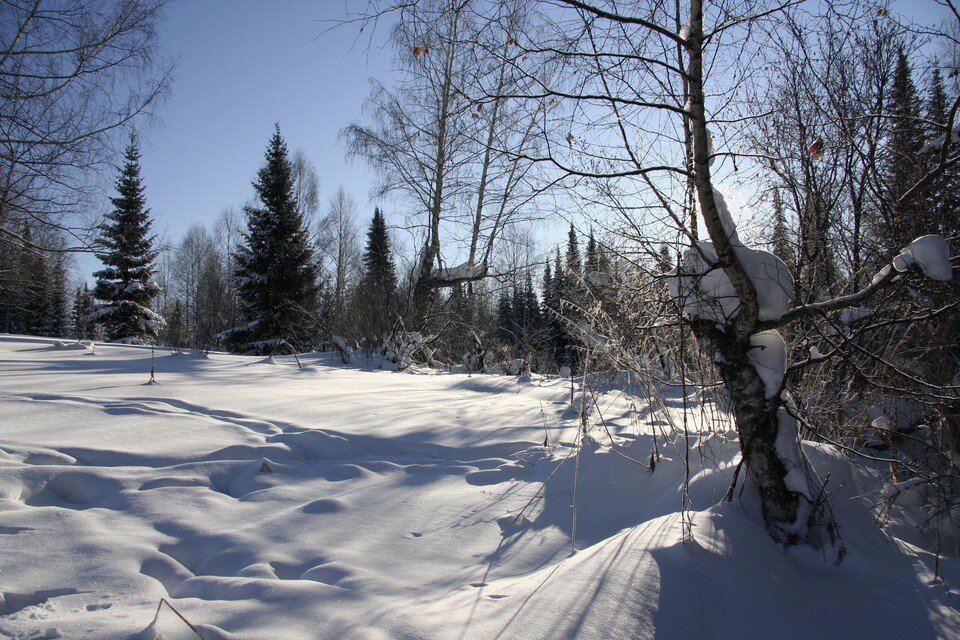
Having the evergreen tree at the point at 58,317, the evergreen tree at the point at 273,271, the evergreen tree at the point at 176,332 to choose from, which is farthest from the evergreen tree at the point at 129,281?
the evergreen tree at the point at 58,317

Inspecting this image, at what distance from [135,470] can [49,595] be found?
87 cm

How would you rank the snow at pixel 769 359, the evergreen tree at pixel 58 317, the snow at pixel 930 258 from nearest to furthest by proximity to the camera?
1. the snow at pixel 930 258
2. the snow at pixel 769 359
3. the evergreen tree at pixel 58 317

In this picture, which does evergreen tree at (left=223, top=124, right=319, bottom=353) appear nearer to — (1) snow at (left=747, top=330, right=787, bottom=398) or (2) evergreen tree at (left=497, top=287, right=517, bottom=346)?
(2) evergreen tree at (left=497, top=287, right=517, bottom=346)

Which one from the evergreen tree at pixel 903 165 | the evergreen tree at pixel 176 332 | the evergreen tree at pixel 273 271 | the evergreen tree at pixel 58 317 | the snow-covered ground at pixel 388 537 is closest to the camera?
the snow-covered ground at pixel 388 537

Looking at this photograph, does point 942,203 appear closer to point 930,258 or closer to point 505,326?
point 930,258

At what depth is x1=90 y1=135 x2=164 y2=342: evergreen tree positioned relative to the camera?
19031mm

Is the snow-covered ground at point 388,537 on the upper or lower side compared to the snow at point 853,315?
lower

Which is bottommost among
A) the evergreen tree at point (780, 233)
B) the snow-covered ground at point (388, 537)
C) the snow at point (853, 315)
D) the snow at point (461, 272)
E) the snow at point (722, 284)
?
the snow-covered ground at point (388, 537)

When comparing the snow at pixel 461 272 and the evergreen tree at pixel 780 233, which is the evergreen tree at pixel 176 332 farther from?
the evergreen tree at pixel 780 233

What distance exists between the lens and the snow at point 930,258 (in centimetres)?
150

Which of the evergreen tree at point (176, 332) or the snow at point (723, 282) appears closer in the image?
the snow at point (723, 282)

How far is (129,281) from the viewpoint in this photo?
19578 mm

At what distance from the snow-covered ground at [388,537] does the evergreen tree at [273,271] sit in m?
14.6

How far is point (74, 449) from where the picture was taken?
2.04 metres
